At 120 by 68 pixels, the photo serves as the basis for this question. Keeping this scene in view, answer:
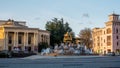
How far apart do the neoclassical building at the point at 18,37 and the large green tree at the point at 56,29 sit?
34.5 feet

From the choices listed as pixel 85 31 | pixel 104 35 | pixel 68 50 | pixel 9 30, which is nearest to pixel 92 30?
pixel 85 31

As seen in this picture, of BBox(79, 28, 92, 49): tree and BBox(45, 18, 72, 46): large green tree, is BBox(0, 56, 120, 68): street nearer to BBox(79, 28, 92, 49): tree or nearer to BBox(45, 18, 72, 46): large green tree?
BBox(45, 18, 72, 46): large green tree

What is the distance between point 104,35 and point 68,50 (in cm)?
4927

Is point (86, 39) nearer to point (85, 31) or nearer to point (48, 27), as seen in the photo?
point (85, 31)

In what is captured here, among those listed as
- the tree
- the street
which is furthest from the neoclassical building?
the street

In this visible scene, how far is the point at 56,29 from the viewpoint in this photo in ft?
344

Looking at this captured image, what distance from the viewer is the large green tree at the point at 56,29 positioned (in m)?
102

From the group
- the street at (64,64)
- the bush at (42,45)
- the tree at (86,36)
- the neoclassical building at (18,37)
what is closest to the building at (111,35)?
the tree at (86,36)

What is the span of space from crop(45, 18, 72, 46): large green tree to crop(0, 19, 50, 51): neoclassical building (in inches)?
414

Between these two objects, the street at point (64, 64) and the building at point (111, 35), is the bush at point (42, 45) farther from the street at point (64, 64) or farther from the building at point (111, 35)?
the street at point (64, 64)

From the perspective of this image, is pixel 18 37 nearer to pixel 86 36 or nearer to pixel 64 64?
pixel 86 36

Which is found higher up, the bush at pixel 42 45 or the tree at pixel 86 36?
the tree at pixel 86 36

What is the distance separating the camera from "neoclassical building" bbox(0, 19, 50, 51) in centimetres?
8562

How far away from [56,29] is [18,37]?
19.4 metres
